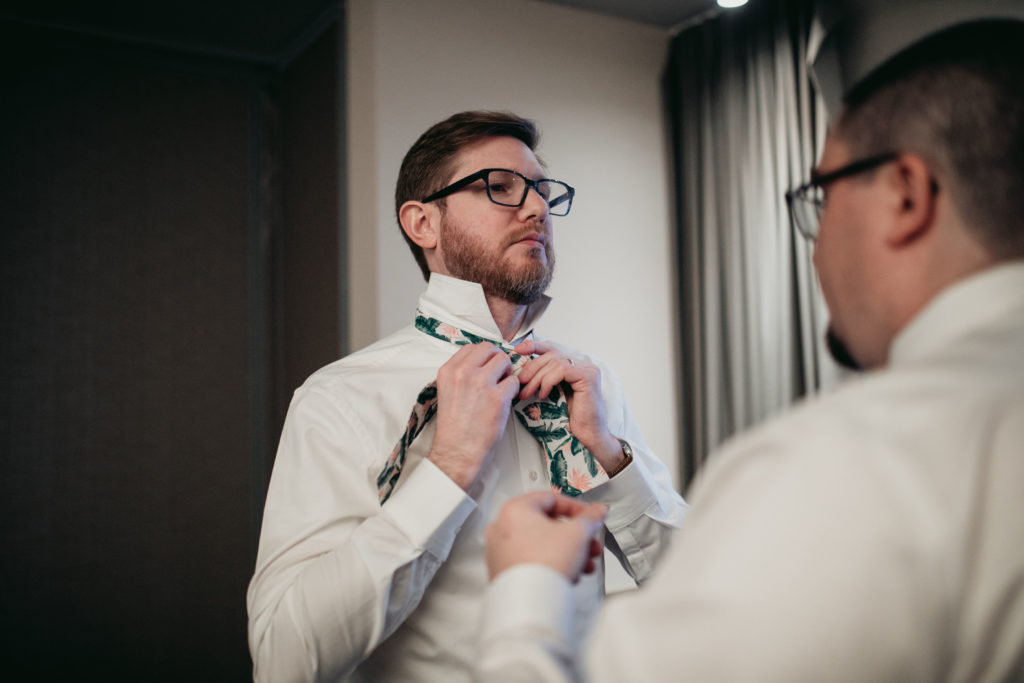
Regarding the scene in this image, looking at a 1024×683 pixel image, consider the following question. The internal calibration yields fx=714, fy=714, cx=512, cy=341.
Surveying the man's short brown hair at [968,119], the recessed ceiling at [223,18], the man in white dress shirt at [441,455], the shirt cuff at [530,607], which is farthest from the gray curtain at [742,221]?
the shirt cuff at [530,607]

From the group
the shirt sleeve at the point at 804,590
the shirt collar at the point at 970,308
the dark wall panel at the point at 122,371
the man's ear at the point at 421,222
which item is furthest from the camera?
the dark wall panel at the point at 122,371

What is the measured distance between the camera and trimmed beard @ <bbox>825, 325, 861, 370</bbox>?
0.75 metres

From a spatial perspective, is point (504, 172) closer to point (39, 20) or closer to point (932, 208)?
point (932, 208)

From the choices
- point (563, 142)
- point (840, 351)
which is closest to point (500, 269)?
point (840, 351)

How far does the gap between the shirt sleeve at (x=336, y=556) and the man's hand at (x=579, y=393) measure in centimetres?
27

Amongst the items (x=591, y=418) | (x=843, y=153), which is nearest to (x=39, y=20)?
(x=591, y=418)

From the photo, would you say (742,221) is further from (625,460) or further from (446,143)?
(625,460)

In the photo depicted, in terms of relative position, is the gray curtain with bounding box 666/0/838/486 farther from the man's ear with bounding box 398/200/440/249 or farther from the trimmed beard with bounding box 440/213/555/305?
the man's ear with bounding box 398/200/440/249

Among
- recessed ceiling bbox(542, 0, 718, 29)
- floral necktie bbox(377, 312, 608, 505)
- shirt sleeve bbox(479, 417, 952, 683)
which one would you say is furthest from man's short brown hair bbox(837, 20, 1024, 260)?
recessed ceiling bbox(542, 0, 718, 29)

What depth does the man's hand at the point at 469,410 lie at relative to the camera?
114 centimetres

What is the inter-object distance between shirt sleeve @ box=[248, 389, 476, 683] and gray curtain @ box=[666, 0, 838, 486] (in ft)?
5.76

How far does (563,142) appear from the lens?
2.65 metres

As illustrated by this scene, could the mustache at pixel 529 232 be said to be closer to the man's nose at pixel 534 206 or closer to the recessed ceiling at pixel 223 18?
the man's nose at pixel 534 206

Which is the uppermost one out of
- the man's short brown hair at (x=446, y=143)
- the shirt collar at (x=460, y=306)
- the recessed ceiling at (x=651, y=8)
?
the recessed ceiling at (x=651, y=8)
